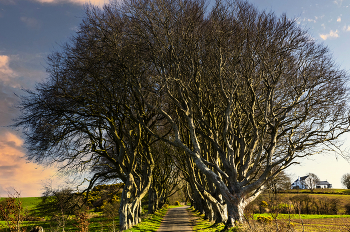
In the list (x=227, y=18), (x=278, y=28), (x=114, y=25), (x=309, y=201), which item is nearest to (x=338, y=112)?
(x=278, y=28)

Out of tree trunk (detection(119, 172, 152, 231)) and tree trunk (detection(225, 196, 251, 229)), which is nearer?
tree trunk (detection(225, 196, 251, 229))

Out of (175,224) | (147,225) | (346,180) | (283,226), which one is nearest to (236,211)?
(283,226)

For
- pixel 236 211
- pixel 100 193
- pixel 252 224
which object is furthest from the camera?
pixel 100 193

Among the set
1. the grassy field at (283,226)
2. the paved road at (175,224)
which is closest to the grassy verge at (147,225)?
the paved road at (175,224)

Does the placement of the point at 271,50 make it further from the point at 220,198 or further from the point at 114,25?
the point at 220,198

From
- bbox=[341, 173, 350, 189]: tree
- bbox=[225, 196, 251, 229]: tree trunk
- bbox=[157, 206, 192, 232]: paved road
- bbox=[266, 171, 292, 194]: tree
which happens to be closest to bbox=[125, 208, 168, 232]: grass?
bbox=[157, 206, 192, 232]: paved road

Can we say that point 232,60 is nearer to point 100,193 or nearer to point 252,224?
point 252,224

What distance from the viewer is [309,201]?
34.5 metres

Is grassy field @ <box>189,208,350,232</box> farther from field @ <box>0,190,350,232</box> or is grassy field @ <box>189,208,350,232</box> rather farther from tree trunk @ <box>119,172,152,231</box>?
tree trunk @ <box>119,172,152,231</box>

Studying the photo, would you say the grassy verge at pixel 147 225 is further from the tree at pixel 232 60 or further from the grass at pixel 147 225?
the tree at pixel 232 60

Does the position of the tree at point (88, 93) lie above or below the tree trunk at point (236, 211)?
above

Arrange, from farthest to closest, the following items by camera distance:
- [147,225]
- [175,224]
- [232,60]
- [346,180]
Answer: [346,180] < [175,224] < [147,225] < [232,60]

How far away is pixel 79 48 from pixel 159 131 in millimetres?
12816

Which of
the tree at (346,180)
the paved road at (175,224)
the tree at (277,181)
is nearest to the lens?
the tree at (277,181)
